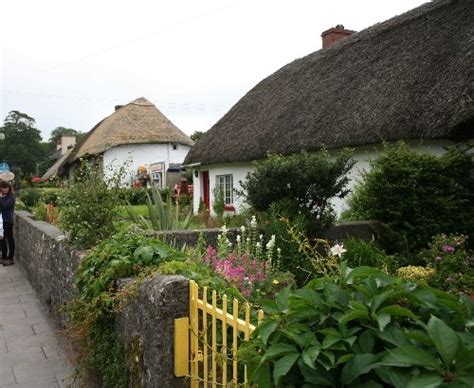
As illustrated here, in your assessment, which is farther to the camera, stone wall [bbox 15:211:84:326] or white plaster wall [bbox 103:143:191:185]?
white plaster wall [bbox 103:143:191:185]

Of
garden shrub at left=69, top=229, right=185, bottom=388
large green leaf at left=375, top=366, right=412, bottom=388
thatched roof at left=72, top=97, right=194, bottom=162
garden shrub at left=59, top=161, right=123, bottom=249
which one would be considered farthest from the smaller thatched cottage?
large green leaf at left=375, top=366, right=412, bottom=388

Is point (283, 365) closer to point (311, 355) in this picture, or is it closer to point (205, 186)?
point (311, 355)

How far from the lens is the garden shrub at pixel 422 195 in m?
7.04

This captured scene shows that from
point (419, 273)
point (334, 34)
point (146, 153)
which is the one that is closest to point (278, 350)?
point (419, 273)

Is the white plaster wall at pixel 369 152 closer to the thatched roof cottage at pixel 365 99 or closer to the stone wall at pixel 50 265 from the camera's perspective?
the thatched roof cottage at pixel 365 99

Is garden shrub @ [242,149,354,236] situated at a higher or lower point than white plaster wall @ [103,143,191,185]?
lower

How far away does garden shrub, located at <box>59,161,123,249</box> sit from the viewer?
4.93 metres

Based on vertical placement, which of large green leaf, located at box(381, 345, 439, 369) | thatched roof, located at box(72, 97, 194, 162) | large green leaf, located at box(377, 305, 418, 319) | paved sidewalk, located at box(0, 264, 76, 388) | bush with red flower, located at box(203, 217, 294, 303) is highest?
thatched roof, located at box(72, 97, 194, 162)

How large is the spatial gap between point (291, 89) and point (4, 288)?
11005mm

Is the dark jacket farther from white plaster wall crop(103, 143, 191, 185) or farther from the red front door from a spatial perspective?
white plaster wall crop(103, 143, 191, 185)

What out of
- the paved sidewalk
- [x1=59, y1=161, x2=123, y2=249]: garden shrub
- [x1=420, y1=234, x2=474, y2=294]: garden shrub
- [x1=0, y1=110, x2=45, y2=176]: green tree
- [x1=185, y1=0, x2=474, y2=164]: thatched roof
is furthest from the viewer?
[x1=0, y1=110, x2=45, y2=176]: green tree

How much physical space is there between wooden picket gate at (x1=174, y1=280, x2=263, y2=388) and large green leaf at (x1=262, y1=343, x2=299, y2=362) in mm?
575

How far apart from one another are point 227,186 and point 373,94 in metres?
7.05

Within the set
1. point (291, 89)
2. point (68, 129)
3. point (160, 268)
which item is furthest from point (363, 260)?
point (68, 129)
